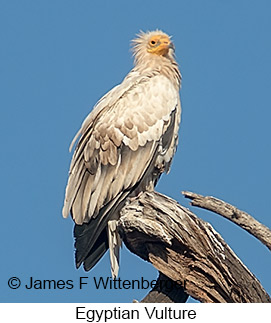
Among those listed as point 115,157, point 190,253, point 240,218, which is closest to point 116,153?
point 115,157

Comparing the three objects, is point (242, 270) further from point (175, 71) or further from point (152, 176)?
point (175, 71)

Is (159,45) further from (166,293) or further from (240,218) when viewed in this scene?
(166,293)

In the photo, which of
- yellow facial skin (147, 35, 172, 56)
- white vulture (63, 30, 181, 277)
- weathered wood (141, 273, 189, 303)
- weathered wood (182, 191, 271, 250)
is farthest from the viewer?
yellow facial skin (147, 35, 172, 56)

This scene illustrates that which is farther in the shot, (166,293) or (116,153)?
(116,153)

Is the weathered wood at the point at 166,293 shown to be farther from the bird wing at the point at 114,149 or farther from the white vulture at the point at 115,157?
the bird wing at the point at 114,149

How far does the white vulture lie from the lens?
10.5 m

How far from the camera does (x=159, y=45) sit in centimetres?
1173

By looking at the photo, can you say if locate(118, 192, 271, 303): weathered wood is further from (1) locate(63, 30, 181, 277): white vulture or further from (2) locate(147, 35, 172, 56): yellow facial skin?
(2) locate(147, 35, 172, 56): yellow facial skin

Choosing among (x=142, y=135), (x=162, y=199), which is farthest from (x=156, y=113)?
(x=162, y=199)

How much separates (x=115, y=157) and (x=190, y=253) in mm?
1751

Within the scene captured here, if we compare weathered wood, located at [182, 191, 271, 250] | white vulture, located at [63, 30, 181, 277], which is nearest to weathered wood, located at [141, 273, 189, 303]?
white vulture, located at [63, 30, 181, 277]

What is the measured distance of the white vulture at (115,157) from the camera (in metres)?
10.5

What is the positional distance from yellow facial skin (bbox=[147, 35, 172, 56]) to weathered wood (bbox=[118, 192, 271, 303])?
2.59m

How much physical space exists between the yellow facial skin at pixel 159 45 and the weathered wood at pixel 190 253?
2589 mm
